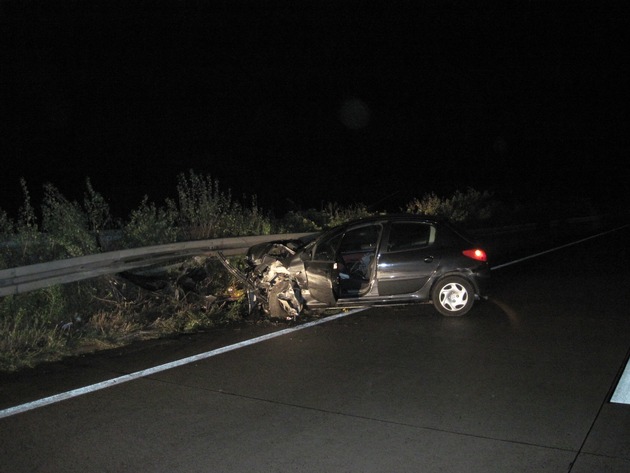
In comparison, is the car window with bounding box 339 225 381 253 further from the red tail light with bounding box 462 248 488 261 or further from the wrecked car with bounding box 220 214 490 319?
the red tail light with bounding box 462 248 488 261

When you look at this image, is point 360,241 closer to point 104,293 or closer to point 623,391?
point 104,293

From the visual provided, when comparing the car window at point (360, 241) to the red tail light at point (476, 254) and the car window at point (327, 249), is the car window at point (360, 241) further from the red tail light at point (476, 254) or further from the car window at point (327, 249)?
the red tail light at point (476, 254)

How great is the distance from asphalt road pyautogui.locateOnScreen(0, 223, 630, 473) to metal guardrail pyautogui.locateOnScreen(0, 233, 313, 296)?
1301 millimetres

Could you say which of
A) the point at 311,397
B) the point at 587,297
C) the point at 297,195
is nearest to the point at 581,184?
the point at 297,195

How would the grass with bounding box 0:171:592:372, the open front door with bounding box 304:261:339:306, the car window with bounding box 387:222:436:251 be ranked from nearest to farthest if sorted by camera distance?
the grass with bounding box 0:171:592:372, the open front door with bounding box 304:261:339:306, the car window with bounding box 387:222:436:251

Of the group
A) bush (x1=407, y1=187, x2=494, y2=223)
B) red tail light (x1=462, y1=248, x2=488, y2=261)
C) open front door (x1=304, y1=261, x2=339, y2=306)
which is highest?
bush (x1=407, y1=187, x2=494, y2=223)

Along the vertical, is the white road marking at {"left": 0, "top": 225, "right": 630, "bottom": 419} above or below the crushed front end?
below

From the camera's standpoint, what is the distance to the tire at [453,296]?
894 cm

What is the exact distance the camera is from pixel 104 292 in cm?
922

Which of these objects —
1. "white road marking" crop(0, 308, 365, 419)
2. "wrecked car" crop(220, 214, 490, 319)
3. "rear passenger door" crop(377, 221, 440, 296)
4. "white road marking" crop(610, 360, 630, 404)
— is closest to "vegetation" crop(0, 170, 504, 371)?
"wrecked car" crop(220, 214, 490, 319)

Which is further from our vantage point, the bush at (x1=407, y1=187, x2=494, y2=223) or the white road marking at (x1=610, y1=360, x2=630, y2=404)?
the bush at (x1=407, y1=187, x2=494, y2=223)

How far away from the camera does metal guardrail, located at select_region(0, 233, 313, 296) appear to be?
751 cm

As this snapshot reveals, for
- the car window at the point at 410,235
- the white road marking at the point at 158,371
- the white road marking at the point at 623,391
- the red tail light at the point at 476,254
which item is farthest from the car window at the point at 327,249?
the white road marking at the point at 623,391

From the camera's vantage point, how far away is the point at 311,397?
5.68m
